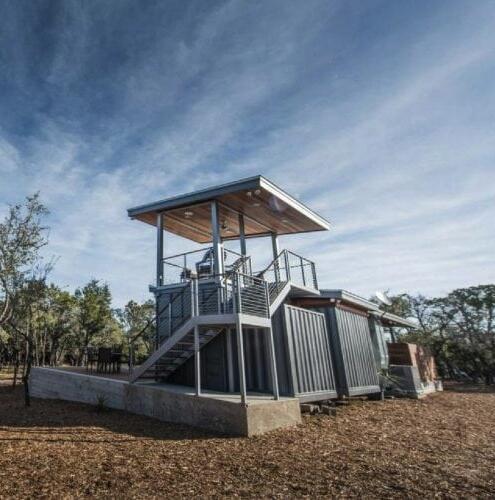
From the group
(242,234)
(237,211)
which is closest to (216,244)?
(237,211)

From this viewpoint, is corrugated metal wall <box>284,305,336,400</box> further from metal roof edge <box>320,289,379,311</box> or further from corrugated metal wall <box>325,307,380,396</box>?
metal roof edge <box>320,289,379,311</box>

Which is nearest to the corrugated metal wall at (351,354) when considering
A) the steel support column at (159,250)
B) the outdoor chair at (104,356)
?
the steel support column at (159,250)

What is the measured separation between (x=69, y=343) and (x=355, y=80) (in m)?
32.4

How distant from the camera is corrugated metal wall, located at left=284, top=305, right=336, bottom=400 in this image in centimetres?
1039

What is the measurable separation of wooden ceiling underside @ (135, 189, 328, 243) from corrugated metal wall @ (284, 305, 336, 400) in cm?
407

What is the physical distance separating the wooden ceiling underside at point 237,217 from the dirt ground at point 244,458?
713 cm

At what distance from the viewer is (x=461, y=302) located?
28.2 metres

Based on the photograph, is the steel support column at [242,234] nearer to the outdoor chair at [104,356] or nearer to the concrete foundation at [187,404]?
the concrete foundation at [187,404]

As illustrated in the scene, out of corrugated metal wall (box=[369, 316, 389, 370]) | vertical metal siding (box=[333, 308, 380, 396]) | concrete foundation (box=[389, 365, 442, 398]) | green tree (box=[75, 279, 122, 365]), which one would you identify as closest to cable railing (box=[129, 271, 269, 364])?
vertical metal siding (box=[333, 308, 380, 396])

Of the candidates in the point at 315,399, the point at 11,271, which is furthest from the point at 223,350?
the point at 11,271

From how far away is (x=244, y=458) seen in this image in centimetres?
600

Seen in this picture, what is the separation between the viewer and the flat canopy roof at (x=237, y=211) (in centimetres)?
1197

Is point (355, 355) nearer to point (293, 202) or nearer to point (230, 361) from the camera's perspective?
point (230, 361)

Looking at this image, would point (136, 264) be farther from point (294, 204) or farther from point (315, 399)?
point (315, 399)
